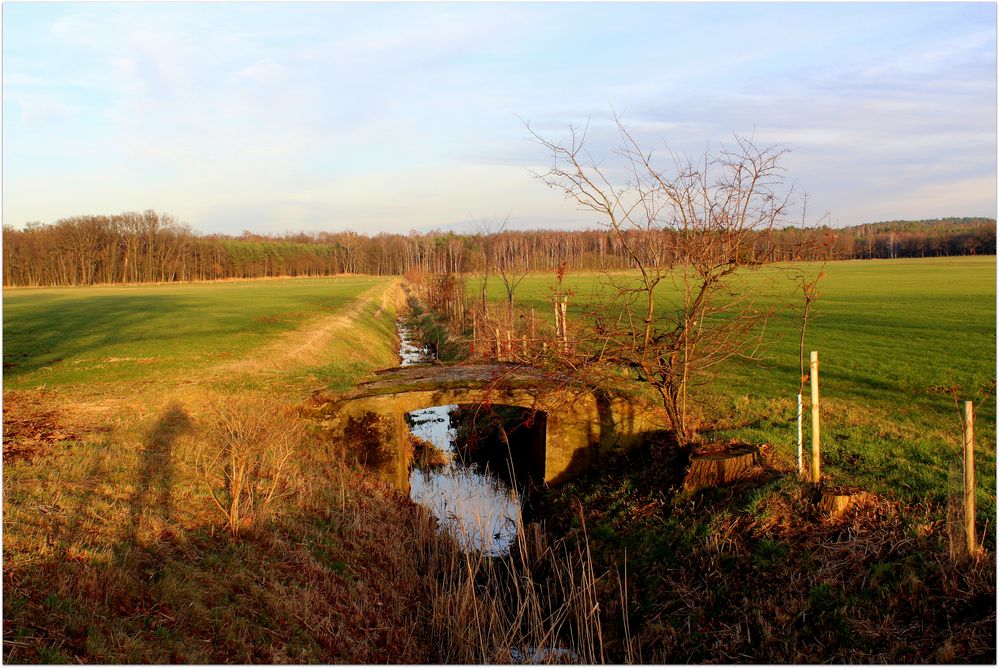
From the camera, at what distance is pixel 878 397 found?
14711 mm

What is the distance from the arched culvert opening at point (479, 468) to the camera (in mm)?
12609

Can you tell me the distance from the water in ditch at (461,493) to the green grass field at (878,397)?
396 centimetres

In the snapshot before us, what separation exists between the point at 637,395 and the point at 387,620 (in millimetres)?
7584

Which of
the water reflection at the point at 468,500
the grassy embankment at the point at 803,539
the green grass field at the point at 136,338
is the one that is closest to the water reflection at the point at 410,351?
the green grass field at the point at 136,338

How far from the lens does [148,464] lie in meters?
11.2

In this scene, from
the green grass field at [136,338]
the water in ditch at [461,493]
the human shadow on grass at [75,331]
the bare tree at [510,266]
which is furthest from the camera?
the bare tree at [510,266]

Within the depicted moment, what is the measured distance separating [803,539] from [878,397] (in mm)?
7412

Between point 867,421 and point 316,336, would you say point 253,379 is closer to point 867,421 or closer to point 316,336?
point 316,336

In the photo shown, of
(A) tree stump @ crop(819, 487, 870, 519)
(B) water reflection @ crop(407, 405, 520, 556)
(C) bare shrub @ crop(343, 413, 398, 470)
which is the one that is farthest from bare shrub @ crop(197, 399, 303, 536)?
(A) tree stump @ crop(819, 487, 870, 519)

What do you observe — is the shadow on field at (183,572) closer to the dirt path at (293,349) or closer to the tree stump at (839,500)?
the tree stump at (839,500)

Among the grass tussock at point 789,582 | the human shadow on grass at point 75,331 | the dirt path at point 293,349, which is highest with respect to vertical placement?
the human shadow on grass at point 75,331

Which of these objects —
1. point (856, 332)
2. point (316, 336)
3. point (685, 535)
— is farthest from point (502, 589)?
point (856, 332)

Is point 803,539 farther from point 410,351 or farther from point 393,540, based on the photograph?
point 410,351

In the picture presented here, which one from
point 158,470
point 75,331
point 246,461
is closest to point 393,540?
point 246,461
